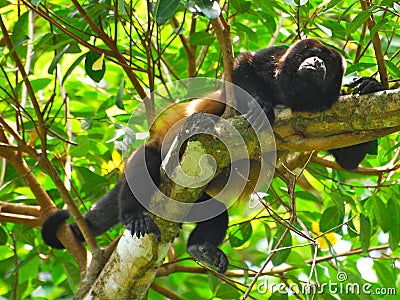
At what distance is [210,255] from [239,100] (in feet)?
3.13

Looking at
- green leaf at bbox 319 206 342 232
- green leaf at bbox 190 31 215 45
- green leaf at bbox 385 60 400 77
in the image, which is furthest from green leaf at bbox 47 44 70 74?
green leaf at bbox 319 206 342 232

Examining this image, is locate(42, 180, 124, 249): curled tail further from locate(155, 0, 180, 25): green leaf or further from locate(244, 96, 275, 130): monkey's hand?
locate(155, 0, 180, 25): green leaf

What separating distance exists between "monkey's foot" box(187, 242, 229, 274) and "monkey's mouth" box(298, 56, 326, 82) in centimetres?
114

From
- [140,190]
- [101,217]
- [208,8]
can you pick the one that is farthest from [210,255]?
[208,8]

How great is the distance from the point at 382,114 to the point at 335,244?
6.90ft

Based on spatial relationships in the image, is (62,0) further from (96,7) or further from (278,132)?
(278,132)

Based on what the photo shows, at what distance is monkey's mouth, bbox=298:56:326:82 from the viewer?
3.66m

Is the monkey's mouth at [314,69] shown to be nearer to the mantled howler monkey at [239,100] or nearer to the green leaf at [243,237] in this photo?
the mantled howler monkey at [239,100]

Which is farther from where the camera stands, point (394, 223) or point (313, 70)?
point (394, 223)

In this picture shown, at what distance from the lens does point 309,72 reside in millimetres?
3682

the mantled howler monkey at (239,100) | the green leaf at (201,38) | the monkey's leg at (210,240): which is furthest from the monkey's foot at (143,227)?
the green leaf at (201,38)

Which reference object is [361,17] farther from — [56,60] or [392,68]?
[56,60]

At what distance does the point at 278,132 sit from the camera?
3.12 metres

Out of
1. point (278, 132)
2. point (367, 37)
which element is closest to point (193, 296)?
point (278, 132)
